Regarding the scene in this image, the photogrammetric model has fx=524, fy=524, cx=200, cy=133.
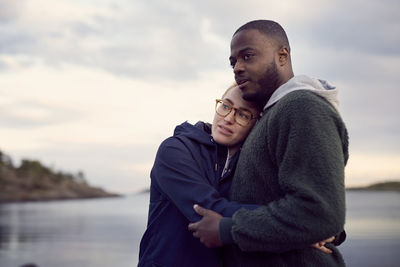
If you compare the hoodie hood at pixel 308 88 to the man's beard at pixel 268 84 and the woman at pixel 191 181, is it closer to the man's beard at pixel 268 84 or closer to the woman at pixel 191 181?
the man's beard at pixel 268 84

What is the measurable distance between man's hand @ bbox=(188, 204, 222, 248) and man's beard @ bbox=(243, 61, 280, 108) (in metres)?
0.63

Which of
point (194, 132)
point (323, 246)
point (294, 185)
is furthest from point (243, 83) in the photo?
point (323, 246)

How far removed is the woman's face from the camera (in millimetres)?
2771

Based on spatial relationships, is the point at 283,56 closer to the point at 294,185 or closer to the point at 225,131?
the point at 225,131

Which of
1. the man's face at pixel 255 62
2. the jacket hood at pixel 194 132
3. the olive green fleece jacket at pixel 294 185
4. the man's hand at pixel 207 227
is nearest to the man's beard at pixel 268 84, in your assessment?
the man's face at pixel 255 62

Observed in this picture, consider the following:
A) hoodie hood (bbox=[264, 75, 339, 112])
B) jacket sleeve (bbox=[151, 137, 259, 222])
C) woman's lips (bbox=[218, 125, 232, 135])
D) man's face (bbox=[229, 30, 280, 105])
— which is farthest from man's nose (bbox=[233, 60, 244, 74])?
jacket sleeve (bbox=[151, 137, 259, 222])

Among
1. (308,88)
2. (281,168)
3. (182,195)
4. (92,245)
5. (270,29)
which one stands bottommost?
(92,245)

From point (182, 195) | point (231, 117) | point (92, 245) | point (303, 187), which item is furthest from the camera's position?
point (92, 245)

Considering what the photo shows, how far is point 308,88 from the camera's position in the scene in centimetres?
231

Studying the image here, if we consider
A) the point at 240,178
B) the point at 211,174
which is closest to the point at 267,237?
the point at 240,178

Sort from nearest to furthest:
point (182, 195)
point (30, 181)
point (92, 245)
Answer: point (182, 195) → point (92, 245) → point (30, 181)

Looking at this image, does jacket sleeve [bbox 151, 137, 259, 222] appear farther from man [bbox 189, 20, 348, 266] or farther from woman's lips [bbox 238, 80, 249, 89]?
woman's lips [bbox 238, 80, 249, 89]

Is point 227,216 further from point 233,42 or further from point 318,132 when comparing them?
point 233,42

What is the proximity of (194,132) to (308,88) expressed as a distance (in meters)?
0.73
